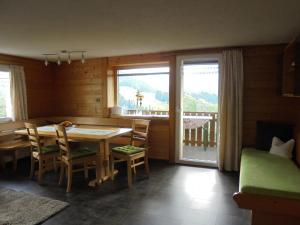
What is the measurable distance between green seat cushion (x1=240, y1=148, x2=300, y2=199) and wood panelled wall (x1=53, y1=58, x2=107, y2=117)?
326 centimetres

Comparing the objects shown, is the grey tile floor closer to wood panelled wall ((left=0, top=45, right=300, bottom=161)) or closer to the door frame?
the door frame

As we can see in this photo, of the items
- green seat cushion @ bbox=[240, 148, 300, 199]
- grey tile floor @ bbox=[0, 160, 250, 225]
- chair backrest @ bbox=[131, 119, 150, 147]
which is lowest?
grey tile floor @ bbox=[0, 160, 250, 225]

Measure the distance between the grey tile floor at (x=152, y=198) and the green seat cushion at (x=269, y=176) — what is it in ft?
1.54

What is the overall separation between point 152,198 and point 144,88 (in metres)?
2.58

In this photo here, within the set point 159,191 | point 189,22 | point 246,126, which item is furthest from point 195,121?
point 189,22

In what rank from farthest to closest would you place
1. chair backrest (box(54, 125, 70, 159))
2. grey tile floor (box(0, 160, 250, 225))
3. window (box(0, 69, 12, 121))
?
window (box(0, 69, 12, 121)), chair backrest (box(54, 125, 70, 159)), grey tile floor (box(0, 160, 250, 225))

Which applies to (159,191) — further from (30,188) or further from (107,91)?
(107,91)

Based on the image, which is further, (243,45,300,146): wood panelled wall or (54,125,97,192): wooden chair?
(243,45,300,146): wood panelled wall

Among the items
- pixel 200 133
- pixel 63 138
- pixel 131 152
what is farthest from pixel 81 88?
pixel 200 133

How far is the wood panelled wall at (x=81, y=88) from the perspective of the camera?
5.02m

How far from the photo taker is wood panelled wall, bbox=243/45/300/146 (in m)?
3.67

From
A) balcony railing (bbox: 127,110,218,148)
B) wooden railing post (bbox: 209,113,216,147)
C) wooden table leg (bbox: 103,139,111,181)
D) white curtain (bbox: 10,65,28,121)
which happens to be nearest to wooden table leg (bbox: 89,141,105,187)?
wooden table leg (bbox: 103,139,111,181)

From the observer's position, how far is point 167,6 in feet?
6.77

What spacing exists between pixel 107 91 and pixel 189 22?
2.83 meters
